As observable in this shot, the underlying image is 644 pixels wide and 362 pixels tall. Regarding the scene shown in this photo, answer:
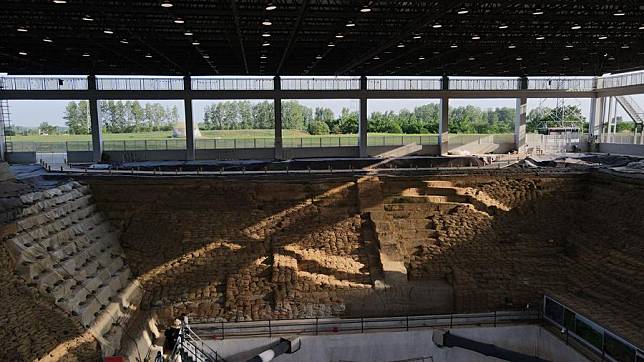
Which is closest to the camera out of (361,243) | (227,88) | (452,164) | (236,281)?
(236,281)

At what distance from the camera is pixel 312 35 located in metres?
22.8

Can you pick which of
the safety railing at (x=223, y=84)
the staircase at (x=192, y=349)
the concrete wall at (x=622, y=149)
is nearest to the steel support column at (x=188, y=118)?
the safety railing at (x=223, y=84)

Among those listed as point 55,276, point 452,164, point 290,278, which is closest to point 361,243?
point 290,278

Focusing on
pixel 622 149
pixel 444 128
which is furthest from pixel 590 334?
pixel 622 149

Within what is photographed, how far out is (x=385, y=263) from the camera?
17719 millimetres

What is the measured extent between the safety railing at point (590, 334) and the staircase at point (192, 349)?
1057 centimetres

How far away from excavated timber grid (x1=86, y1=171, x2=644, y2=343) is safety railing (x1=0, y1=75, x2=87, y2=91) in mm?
17382

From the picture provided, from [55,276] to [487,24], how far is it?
19.0 meters

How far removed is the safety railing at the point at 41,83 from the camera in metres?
33.3

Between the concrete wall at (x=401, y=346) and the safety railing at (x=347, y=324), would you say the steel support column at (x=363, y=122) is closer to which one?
the safety railing at (x=347, y=324)

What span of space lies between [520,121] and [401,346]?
97.7 ft

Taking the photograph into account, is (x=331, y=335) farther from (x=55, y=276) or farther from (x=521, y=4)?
(x=521, y=4)

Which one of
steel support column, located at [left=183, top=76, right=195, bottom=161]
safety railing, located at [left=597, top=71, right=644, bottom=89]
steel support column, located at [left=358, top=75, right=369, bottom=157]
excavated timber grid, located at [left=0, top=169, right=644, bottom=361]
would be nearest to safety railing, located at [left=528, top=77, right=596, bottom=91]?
safety railing, located at [left=597, top=71, right=644, bottom=89]

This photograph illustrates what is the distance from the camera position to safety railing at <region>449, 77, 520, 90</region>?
39000 mm
